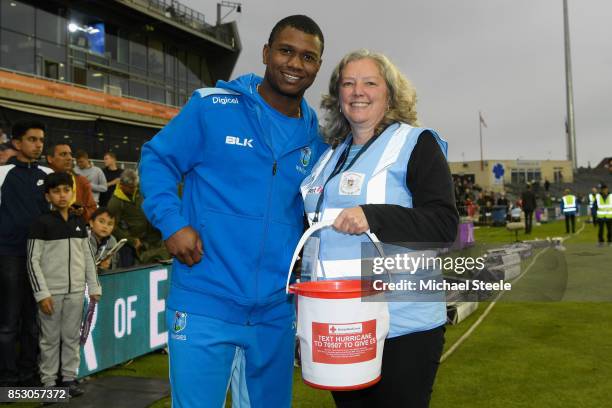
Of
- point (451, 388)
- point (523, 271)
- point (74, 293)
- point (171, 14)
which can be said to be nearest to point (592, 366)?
point (451, 388)

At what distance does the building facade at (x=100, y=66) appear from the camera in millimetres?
22511

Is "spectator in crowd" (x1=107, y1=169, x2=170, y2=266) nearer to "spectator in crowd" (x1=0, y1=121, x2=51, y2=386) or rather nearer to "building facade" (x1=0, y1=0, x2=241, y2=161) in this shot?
"spectator in crowd" (x1=0, y1=121, x2=51, y2=386)

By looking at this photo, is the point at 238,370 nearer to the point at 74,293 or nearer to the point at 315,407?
the point at 315,407

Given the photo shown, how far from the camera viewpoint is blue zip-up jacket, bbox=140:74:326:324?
2.16 m

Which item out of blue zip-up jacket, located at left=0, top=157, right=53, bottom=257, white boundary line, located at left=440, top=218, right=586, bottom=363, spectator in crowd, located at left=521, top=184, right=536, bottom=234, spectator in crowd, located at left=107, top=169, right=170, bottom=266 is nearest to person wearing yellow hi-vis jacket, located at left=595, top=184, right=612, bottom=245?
spectator in crowd, located at left=521, top=184, right=536, bottom=234

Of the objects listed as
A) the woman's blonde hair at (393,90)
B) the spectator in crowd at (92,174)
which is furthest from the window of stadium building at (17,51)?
the woman's blonde hair at (393,90)

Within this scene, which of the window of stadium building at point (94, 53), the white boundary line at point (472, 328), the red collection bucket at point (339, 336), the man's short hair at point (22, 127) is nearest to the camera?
the red collection bucket at point (339, 336)

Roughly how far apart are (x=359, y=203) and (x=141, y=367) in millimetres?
4282

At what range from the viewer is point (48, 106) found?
74.4 feet

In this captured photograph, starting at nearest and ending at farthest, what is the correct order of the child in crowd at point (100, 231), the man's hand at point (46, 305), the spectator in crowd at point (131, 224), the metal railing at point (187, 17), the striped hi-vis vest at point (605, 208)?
the man's hand at point (46, 305) → the child in crowd at point (100, 231) → the spectator in crowd at point (131, 224) → the striped hi-vis vest at point (605, 208) → the metal railing at point (187, 17)

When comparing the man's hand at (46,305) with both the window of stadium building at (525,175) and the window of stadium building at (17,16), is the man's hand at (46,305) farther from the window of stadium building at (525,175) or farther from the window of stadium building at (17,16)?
the window of stadium building at (525,175)

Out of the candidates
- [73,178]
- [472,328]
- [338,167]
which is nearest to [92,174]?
[73,178]

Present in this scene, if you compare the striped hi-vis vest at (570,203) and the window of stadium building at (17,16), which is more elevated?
the window of stadium building at (17,16)

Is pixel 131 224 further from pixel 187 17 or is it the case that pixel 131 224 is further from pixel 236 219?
pixel 187 17
